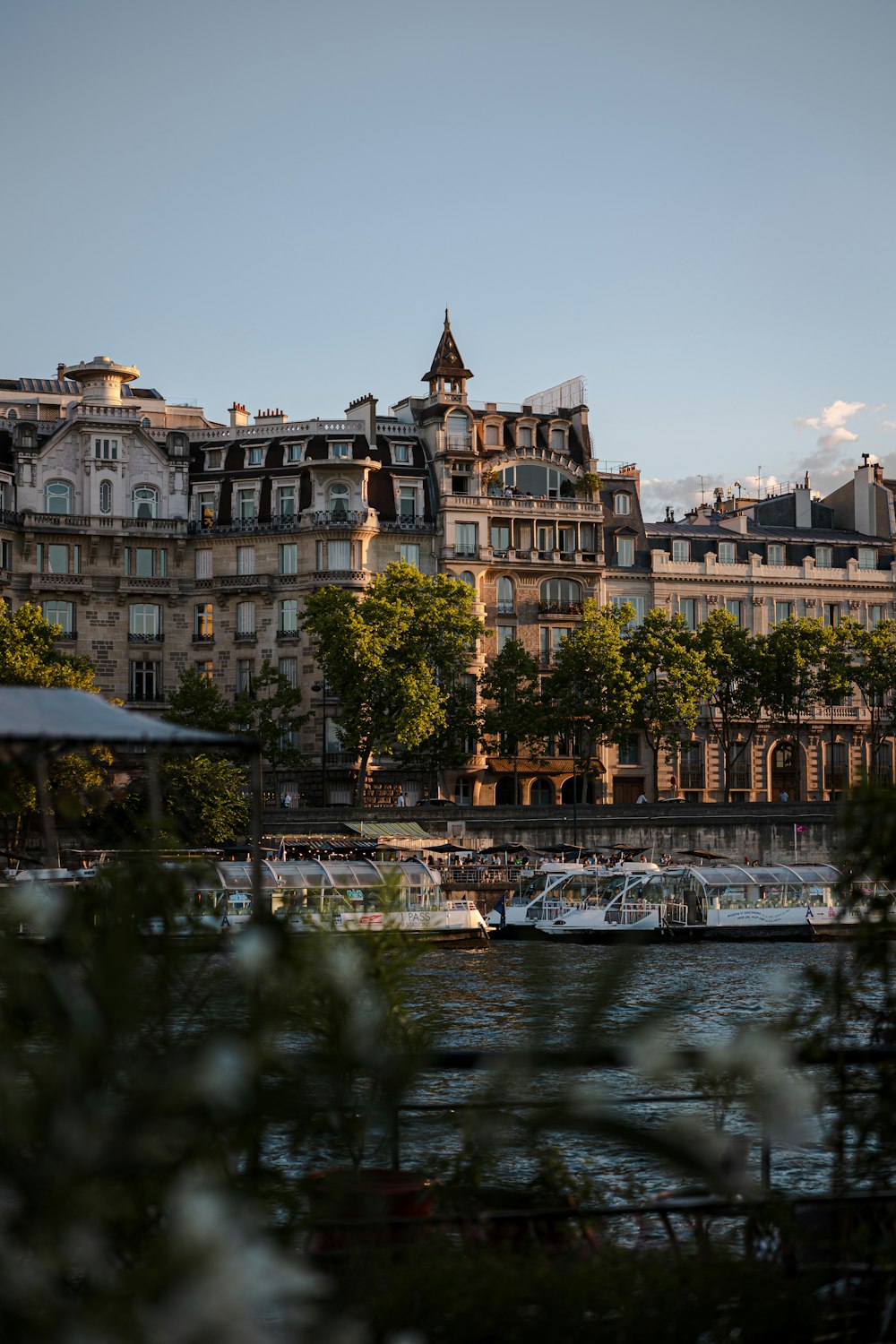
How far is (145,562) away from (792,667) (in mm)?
29774

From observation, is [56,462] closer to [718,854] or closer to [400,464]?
[400,464]

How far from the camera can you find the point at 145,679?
2933 inches

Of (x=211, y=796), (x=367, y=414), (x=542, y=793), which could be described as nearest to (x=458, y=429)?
(x=367, y=414)

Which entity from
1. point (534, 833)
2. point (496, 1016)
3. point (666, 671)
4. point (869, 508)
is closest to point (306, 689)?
point (534, 833)

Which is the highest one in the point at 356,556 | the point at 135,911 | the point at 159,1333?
the point at 356,556

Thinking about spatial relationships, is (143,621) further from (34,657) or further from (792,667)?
(792,667)

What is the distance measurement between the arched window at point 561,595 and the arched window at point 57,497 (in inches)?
862

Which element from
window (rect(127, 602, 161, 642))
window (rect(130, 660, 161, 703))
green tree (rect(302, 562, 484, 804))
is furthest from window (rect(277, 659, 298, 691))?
window (rect(127, 602, 161, 642))

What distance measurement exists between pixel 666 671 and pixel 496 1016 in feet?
154

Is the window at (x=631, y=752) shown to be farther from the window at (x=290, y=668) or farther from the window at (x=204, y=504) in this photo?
the window at (x=204, y=504)

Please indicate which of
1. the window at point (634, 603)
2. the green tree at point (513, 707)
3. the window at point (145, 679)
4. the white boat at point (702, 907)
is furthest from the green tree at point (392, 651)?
the white boat at point (702, 907)

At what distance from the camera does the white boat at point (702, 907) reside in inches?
2138

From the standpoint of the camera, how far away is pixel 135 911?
438 cm

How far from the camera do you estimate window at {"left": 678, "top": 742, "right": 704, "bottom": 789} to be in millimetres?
82125
